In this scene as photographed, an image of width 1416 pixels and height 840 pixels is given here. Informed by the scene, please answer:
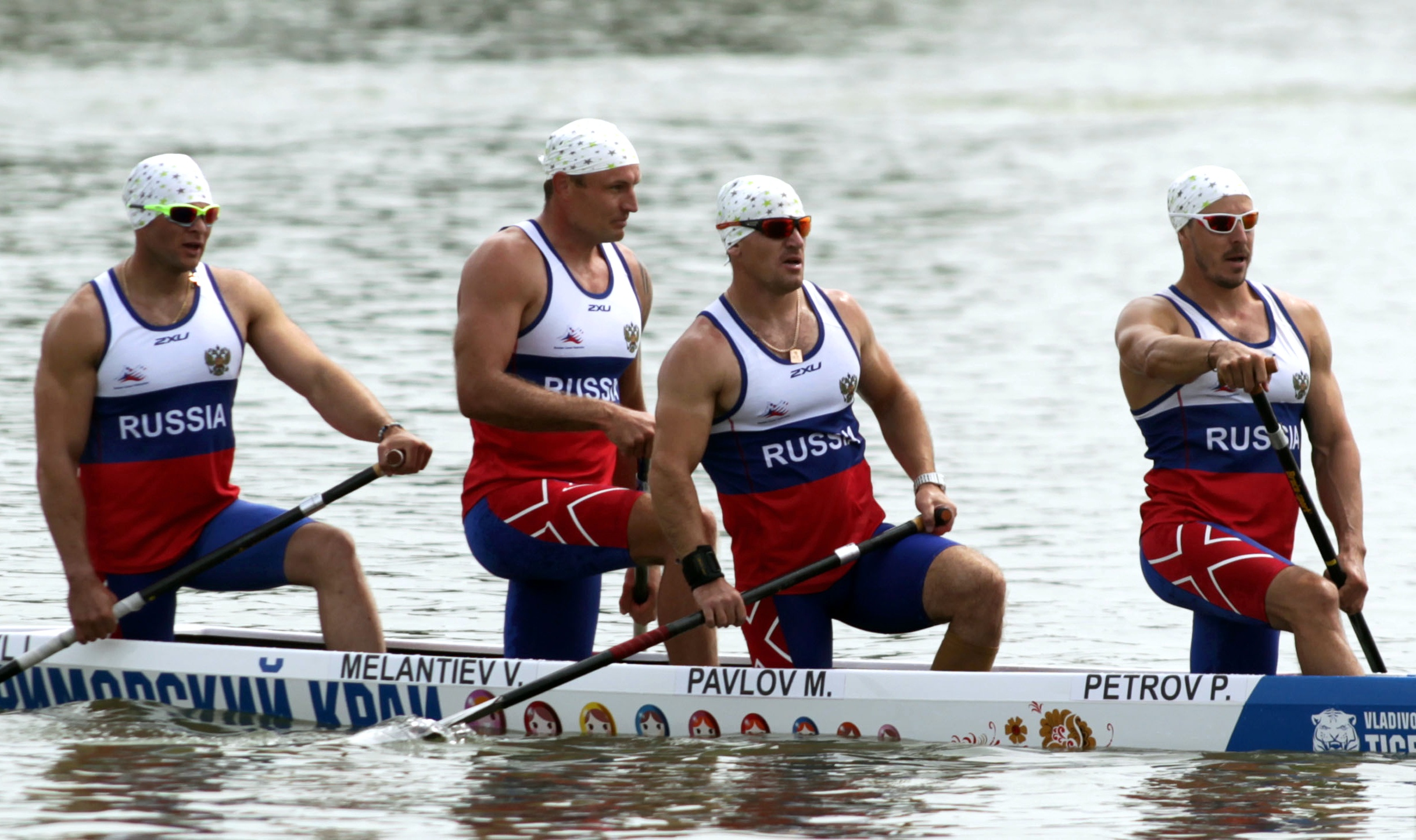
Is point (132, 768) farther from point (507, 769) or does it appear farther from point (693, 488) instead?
point (693, 488)

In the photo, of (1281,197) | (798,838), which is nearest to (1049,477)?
(798,838)

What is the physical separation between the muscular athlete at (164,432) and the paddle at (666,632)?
2.00 feet

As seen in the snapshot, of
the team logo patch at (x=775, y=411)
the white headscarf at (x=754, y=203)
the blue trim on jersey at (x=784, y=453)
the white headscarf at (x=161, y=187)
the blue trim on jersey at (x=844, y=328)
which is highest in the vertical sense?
the white headscarf at (x=161, y=187)

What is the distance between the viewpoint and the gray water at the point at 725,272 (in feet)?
27.2

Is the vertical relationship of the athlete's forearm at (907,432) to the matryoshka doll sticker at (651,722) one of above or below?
above

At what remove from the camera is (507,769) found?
864cm

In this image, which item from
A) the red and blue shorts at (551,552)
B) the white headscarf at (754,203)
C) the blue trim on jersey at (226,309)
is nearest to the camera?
the white headscarf at (754,203)

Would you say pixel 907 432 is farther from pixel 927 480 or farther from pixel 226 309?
pixel 226 309

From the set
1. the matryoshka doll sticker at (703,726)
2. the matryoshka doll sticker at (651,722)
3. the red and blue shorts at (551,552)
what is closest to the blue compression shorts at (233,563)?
the red and blue shorts at (551,552)

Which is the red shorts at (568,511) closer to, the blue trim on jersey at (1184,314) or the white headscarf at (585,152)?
the white headscarf at (585,152)

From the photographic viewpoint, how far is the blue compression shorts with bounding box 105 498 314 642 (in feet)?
29.7

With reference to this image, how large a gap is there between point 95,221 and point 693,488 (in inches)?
825

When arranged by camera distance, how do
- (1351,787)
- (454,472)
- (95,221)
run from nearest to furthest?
1. (1351,787)
2. (454,472)
3. (95,221)

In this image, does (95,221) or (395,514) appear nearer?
(395,514)
